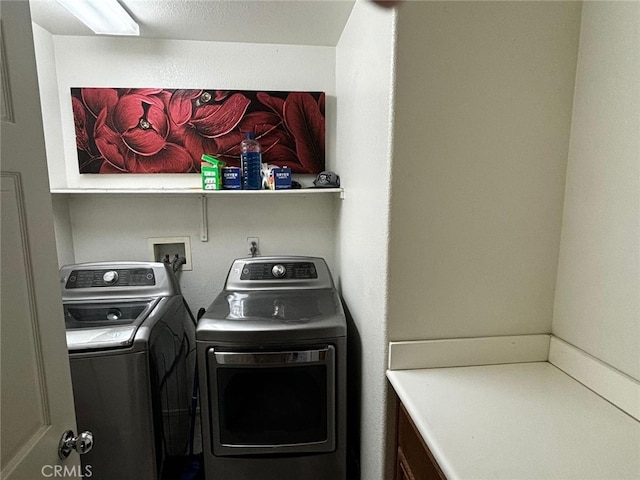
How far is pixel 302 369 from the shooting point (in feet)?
4.86

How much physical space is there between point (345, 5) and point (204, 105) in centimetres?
86

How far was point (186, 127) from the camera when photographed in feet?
6.57

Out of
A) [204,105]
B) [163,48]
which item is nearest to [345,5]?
[204,105]

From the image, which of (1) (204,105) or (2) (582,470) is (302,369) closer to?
(2) (582,470)

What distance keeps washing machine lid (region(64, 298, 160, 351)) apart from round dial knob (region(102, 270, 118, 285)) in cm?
13

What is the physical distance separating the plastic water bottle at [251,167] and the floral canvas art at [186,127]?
114mm

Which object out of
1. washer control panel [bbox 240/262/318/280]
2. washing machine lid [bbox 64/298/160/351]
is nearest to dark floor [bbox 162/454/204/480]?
washing machine lid [bbox 64/298/160/351]

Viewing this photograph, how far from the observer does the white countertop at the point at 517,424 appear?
81cm

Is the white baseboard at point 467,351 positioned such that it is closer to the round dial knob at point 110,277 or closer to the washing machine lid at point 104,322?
the washing machine lid at point 104,322

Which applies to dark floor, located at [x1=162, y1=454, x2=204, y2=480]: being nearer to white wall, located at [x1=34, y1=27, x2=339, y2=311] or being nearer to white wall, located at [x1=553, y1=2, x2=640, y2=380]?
white wall, located at [x1=34, y1=27, x2=339, y2=311]

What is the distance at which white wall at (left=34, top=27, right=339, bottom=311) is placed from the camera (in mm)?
1941

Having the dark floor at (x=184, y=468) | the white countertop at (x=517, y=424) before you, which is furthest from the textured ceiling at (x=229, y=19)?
the dark floor at (x=184, y=468)

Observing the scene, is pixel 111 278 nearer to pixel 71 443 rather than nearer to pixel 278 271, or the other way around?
pixel 278 271

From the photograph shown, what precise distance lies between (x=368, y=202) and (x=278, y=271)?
747mm
